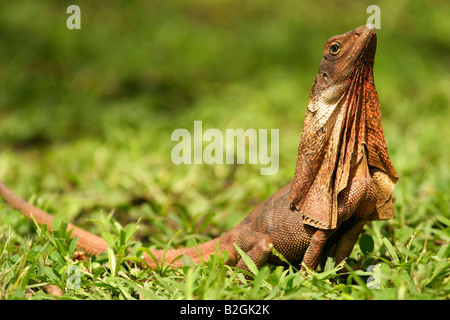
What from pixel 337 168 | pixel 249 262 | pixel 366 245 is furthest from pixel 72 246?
pixel 366 245

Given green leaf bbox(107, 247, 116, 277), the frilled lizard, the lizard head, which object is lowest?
green leaf bbox(107, 247, 116, 277)

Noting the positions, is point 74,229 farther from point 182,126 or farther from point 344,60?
point 182,126

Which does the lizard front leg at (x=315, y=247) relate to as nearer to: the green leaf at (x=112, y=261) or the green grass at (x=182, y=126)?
the green grass at (x=182, y=126)

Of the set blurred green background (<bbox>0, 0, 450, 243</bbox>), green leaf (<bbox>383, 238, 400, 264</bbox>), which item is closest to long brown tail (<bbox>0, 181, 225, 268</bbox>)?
blurred green background (<bbox>0, 0, 450, 243</bbox>)

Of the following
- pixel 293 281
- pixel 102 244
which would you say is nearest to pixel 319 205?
pixel 293 281

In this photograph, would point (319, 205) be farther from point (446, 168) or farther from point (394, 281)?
point (446, 168)

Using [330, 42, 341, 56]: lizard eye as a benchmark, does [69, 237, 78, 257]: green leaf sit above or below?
below

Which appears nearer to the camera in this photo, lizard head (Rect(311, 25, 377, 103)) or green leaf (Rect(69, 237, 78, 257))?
lizard head (Rect(311, 25, 377, 103))

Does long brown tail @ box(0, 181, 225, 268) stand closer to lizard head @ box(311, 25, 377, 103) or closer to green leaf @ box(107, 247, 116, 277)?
green leaf @ box(107, 247, 116, 277)
